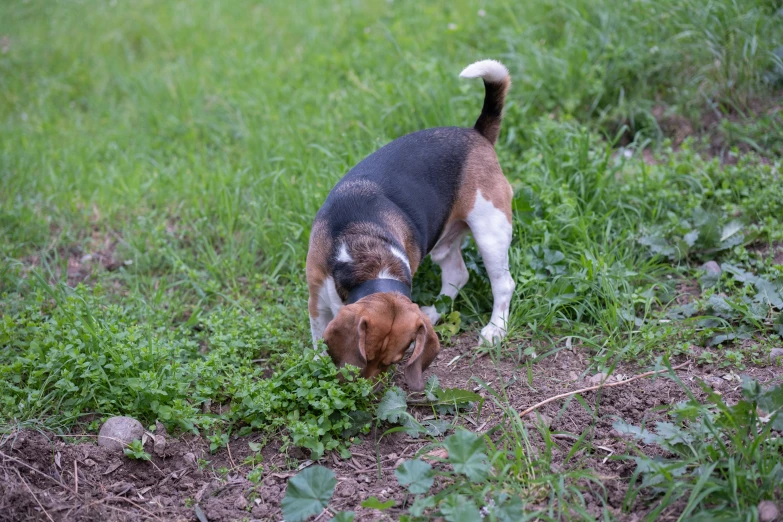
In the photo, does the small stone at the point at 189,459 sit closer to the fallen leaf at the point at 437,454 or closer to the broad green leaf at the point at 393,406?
the broad green leaf at the point at 393,406

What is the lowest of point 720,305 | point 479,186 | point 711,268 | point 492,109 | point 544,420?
point 711,268

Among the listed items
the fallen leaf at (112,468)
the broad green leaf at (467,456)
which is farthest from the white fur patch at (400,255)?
the fallen leaf at (112,468)

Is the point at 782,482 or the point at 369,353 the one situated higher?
the point at 369,353

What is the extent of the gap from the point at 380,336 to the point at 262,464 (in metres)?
0.86

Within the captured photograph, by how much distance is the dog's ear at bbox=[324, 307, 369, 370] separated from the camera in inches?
139

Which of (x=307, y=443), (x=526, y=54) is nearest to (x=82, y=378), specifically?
(x=307, y=443)

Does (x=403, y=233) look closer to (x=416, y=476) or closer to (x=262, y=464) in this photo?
(x=262, y=464)

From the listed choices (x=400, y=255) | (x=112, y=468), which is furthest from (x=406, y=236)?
(x=112, y=468)

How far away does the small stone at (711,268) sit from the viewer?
4.85m

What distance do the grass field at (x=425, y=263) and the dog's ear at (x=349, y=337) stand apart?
0.11 m

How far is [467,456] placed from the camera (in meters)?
3.01

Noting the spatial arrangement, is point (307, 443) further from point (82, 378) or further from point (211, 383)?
point (82, 378)

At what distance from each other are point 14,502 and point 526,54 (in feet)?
18.4

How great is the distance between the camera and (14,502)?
307 cm
